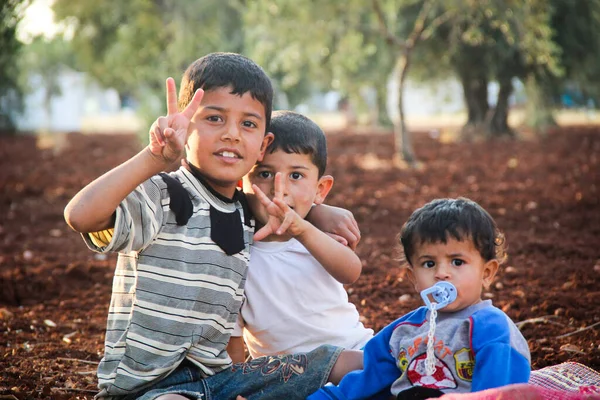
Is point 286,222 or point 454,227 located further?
point 286,222

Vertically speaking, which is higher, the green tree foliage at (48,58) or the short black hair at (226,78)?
the green tree foliage at (48,58)

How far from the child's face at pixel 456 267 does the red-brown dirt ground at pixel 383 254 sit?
4.00 ft

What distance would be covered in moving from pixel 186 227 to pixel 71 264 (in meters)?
3.76

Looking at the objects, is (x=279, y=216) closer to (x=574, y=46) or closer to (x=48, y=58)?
(x=574, y=46)

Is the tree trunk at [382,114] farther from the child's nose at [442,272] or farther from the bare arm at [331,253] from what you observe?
the child's nose at [442,272]

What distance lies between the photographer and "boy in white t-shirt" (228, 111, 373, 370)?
3152 mm

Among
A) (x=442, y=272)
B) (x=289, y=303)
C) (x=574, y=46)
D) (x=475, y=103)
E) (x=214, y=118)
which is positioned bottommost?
(x=289, y=303)

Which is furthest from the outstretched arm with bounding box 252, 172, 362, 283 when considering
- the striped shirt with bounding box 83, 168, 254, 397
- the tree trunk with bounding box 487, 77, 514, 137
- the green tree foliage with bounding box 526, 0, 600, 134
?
the tree trunk with bounding box 487, 77, 514, 137

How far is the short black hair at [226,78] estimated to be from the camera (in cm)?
295

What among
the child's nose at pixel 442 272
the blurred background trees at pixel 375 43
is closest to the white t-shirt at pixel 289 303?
the child's nose at pixel 442 272

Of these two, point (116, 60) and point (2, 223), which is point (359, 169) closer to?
point (2, 223)

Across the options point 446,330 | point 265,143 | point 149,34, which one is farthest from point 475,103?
point 446,330

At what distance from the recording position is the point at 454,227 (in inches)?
104

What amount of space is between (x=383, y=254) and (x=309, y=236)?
11.1ft
